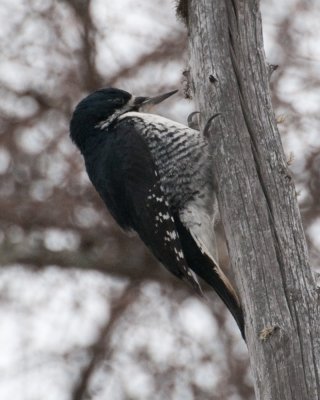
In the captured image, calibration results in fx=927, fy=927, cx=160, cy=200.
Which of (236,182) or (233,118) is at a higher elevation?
(233,118)

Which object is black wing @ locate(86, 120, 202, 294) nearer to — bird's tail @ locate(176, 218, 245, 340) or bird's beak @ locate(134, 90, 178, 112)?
bird's tail @ locate(176, 218, 245, 340)

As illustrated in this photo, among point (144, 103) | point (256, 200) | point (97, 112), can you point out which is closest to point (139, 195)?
point (97, 112)

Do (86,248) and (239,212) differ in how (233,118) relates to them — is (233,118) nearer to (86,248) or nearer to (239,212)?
(239,212)

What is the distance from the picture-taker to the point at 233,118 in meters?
4.67

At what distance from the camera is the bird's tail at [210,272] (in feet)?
14.8

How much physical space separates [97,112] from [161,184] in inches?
26.8

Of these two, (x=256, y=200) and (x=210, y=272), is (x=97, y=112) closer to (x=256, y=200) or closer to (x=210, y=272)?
(x=210, y=272)

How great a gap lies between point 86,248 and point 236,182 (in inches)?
127

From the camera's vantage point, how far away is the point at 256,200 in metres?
4.35

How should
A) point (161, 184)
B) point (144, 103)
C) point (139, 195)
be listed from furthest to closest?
point (144, 103) < point (161, 184) < point (139, 195)

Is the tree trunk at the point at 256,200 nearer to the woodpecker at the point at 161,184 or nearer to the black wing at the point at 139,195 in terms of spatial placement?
the woodpecker at the point at 161,184

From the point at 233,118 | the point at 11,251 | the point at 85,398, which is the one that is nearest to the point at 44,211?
the point at 11,251

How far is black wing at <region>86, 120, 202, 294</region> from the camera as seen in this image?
204 inches

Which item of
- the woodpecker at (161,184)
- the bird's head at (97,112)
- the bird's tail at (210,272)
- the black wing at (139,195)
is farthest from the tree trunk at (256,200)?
the bird's head at (97,112)
